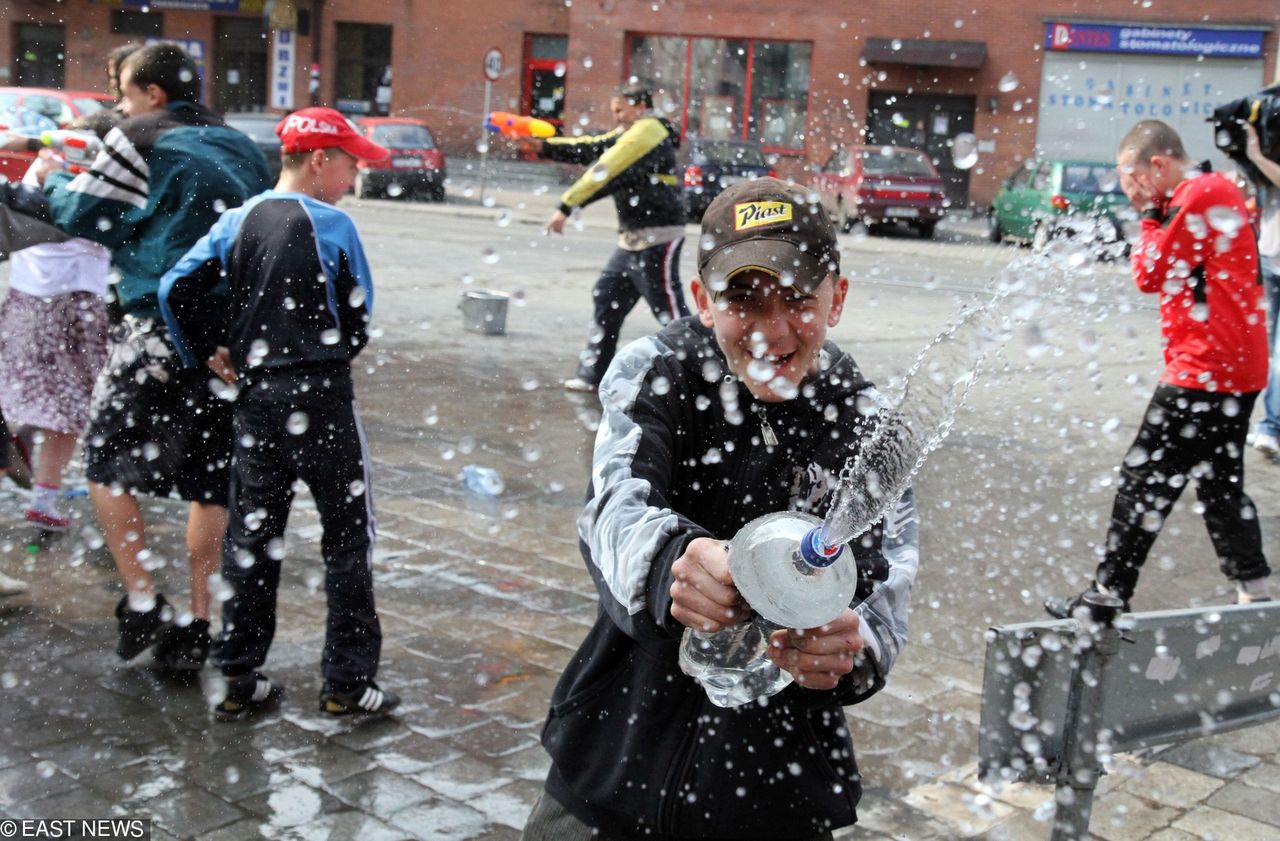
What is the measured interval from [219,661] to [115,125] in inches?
77.1

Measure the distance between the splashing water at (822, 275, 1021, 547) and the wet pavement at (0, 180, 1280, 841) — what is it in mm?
1486

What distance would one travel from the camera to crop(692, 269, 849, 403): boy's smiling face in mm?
2295

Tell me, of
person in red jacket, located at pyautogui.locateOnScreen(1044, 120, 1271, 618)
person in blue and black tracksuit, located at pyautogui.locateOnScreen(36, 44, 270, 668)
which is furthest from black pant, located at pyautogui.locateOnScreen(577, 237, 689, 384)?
person in blue and black tracksuit, located at pyautogui.locateOnScreen(36, 44, 270, 668)

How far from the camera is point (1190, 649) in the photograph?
290 centimetres

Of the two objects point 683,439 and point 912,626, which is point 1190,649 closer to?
point 683,439

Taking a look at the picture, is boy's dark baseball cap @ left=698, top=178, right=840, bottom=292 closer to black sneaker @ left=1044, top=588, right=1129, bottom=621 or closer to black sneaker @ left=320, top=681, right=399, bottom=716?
black sneaker @ left=1044, top=588, right=1129, bottom=621

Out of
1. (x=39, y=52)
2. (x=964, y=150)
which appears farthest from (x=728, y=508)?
(x=39, y=52)

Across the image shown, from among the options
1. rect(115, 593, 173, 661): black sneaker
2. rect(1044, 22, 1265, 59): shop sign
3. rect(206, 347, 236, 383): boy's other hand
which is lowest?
rect(115, 593, 173, 661): black sneaker

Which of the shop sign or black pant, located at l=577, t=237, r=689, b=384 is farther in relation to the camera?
the shop sign

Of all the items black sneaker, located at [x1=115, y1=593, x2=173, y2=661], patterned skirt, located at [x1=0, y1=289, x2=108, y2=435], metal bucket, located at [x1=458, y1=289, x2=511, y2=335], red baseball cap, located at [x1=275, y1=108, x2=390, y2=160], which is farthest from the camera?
metal bucket, located at [x1=458, y1=289, x2=511, y2=335]

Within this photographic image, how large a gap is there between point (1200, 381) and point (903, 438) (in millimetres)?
3423

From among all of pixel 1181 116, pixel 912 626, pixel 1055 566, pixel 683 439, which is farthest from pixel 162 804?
pixel 1181 116

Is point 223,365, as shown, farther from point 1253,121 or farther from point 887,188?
point 887,188

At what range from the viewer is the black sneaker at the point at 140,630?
469cm
